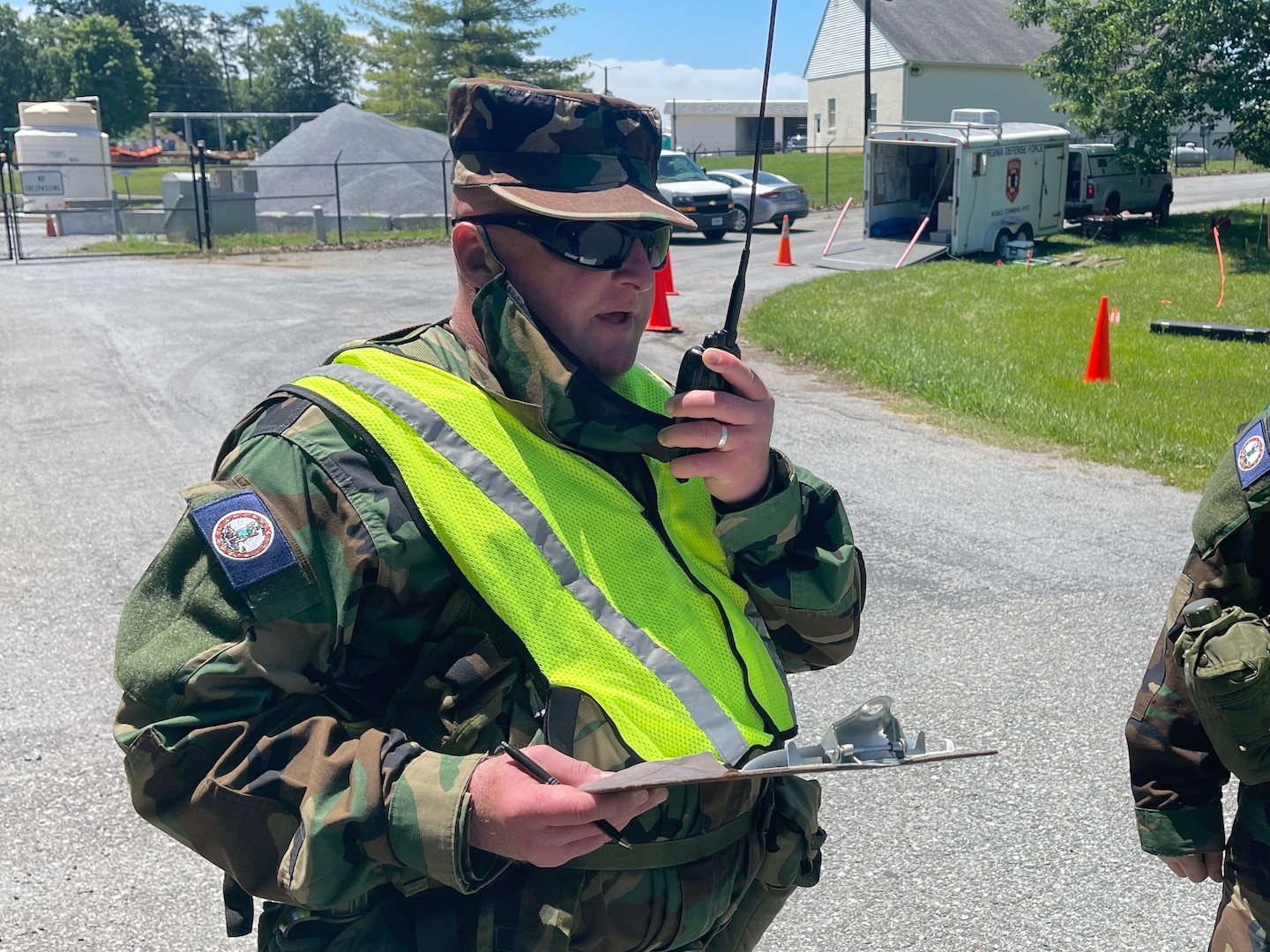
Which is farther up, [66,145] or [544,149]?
[66,145]

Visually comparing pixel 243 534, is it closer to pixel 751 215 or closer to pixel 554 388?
pixel 554 388

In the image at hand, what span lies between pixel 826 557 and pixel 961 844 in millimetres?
2150

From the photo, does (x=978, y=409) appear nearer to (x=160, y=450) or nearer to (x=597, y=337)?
(x=160, y=450)

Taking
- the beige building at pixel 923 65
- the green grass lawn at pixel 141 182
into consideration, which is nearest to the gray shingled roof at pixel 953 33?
the beige building at pixel 923 65

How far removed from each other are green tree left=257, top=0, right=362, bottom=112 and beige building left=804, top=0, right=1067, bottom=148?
4730 centimetres

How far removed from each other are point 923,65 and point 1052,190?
34970 mm

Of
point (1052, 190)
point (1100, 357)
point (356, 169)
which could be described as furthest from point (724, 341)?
point (356, 169)

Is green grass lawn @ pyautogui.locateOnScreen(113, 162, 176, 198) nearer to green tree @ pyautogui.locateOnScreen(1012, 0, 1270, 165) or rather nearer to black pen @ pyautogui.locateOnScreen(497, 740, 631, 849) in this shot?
green tree @ pyautogui.locateOnScreen(1012, 0, 1270, 165)

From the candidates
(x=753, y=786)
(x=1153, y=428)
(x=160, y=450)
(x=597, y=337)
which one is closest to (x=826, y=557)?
(x=753, y=786)

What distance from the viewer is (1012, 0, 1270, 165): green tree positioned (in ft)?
75.5

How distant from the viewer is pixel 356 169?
97.1 ft

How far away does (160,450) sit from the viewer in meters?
8.28

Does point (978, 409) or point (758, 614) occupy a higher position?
point (758, 614)

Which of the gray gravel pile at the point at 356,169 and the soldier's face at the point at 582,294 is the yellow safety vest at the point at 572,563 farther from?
the gray gravel pile at the point at 356,169
